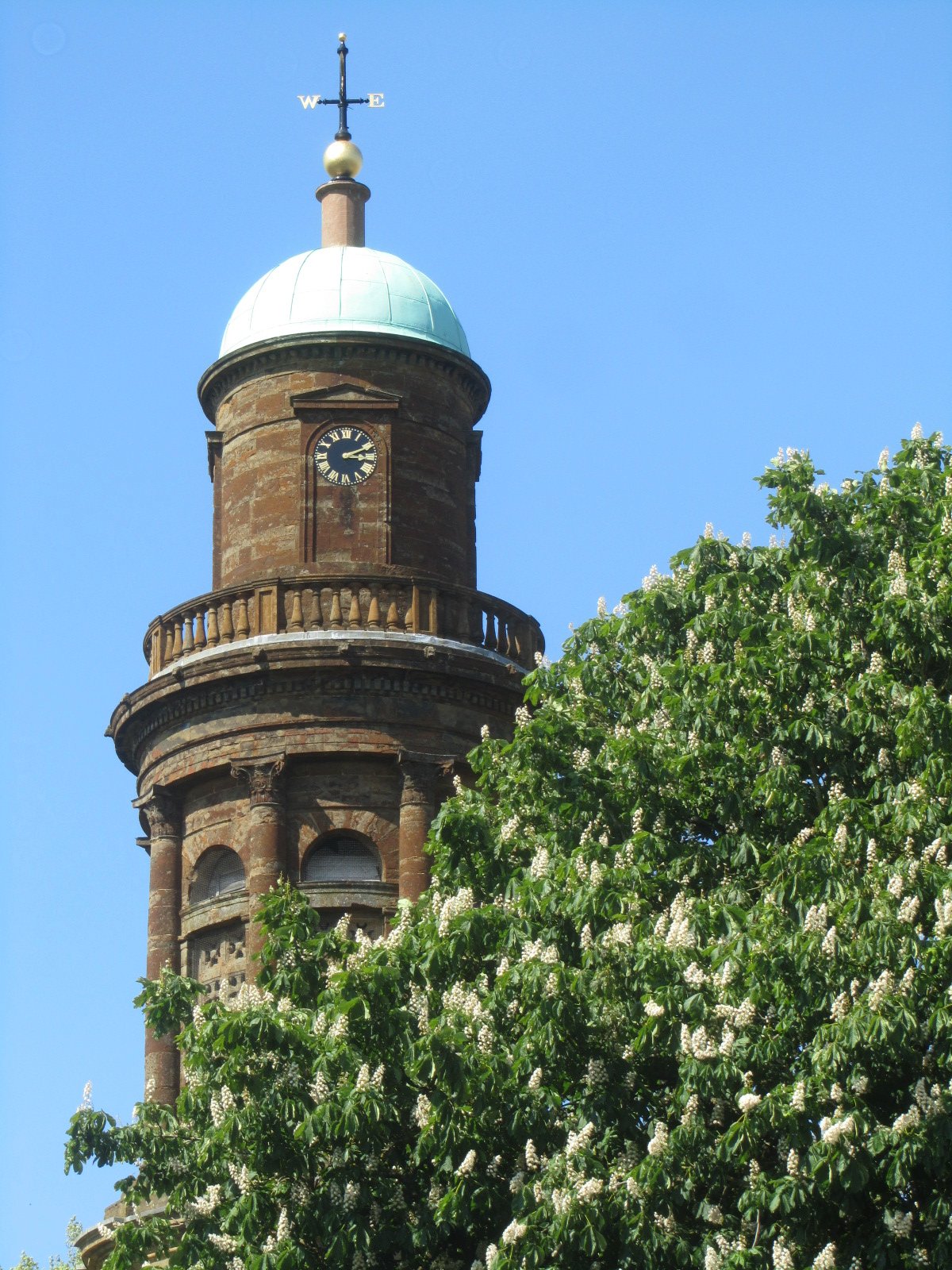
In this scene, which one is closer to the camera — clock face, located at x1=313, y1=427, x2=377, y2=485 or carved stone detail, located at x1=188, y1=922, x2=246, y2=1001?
carved stone detail, located at x1=188, y1=922, x2=246, y2=1001

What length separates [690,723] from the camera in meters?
25.9

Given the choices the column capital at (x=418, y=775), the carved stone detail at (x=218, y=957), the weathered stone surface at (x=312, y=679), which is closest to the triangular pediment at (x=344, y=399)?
the weathered stone surface at (x=312, y=679)

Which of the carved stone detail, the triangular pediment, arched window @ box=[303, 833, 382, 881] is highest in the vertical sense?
the triangular pediment

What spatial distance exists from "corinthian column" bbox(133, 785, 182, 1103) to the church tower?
0.11ft

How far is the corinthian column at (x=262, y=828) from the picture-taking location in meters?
36.4

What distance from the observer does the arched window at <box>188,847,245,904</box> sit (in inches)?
1484

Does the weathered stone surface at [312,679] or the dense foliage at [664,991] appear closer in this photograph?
the dense foliage at [664,991]

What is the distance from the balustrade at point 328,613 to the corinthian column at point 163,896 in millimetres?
1957

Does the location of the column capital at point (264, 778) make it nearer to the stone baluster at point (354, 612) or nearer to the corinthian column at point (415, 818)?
the corinthian column at point (415, 818)

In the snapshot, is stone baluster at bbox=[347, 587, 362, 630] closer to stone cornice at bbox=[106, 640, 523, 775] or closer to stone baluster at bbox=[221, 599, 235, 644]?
stone cornice at bbox=[106, 640, 523, 775]

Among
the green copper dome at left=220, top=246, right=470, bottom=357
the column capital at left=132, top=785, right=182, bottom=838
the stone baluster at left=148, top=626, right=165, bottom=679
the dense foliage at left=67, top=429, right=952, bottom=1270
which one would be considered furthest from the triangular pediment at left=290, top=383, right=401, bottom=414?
the dense foliage at left=67, top=429, right=952, bottom=1270

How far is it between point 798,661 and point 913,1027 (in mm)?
5327

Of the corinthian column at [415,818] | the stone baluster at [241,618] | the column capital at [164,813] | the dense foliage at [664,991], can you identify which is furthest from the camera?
the column capital at [164,813]

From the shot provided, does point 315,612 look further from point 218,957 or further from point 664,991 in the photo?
point 664,991
